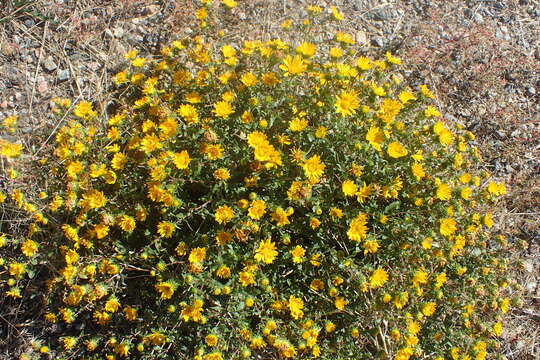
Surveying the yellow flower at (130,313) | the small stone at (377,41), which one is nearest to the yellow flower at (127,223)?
the yellow flower at (130,313)

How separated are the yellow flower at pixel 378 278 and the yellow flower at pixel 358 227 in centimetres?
29

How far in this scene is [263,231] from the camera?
3410mm

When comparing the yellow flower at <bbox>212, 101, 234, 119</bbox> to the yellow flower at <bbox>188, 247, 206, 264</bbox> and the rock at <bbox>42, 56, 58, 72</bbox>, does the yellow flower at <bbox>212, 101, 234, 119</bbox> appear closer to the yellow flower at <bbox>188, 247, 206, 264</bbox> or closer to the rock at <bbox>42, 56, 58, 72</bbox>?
the yellow flower at <bbox>188, 247, 206, 264</bbox>

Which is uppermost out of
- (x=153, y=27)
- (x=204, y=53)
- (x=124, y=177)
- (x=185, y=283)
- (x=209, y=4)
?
(x=209, y=4)

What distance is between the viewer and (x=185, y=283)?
3.33 metres

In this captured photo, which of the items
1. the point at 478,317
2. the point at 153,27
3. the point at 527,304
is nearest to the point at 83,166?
the point at 153,27

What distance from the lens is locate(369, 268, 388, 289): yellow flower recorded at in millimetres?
3492

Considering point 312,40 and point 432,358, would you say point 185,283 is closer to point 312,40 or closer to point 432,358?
point 432,358

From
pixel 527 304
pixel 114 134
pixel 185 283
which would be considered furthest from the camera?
pixel 527 304

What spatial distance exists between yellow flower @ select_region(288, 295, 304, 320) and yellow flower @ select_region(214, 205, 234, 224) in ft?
2.68

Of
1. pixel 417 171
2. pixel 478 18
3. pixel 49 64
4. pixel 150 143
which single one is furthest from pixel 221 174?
pixel 478 18

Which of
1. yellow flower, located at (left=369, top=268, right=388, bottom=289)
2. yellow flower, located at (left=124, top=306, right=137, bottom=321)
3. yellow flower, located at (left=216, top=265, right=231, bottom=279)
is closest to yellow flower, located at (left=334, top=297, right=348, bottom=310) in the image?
yellow flower, located at (left=369, top=268, right=388, bottom=289)

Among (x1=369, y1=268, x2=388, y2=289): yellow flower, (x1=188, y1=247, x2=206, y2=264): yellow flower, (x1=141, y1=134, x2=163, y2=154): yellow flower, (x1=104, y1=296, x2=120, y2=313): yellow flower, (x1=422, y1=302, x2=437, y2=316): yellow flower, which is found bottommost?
(x1=104, y1=296, x2=120, y2=313): yellow flower

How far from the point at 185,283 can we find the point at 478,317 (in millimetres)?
2488
